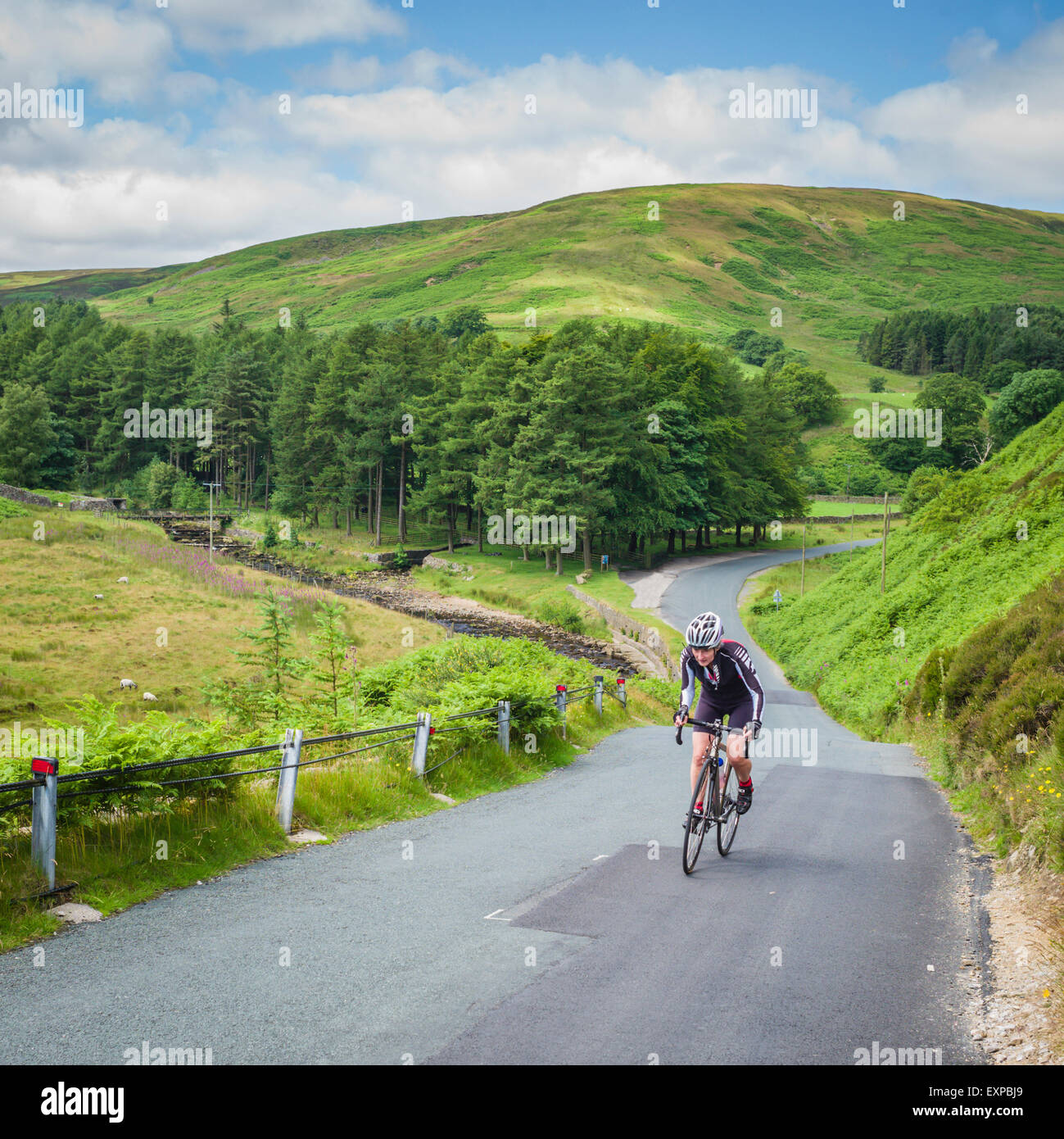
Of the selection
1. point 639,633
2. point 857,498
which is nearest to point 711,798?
point 639,633

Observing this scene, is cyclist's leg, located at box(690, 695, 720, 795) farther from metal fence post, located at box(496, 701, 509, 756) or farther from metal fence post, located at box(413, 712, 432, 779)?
metal fence post, located at box(496, 701, 509, 756)

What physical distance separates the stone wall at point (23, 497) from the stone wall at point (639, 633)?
43.8 m

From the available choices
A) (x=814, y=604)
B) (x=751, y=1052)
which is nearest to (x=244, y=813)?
(x=751, y=1052)

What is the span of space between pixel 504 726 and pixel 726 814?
594 centimetres

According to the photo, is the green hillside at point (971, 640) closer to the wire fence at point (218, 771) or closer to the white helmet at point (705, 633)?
the white helmet at point (705, 633)

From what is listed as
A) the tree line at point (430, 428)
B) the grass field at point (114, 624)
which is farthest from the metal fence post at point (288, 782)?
the tree line at point (430, 428)

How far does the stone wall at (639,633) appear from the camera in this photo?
40.2 meters

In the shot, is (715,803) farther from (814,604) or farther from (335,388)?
(335,388)

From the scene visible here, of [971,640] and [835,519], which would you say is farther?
[835,519]

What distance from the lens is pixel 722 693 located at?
9.02 metres

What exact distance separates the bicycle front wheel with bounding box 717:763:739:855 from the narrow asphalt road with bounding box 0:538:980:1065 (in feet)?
0.71

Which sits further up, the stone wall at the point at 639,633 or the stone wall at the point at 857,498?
the stone wall at the point at 857,498

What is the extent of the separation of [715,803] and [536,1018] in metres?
3.96

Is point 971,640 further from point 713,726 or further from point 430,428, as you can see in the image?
point 430,428
